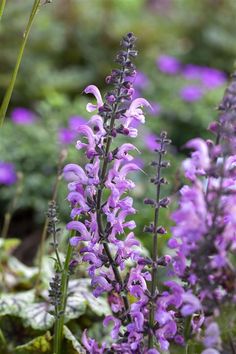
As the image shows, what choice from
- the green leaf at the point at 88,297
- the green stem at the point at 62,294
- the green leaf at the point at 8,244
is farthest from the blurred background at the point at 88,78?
the green stem at the point at 62,294

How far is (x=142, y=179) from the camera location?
15.4 ft

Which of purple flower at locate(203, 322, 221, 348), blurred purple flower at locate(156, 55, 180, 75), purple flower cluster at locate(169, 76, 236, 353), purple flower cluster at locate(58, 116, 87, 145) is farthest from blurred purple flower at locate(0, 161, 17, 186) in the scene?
purple flower at locate(203, 322, 221, 348)

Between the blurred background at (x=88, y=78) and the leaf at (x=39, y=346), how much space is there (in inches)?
30.9

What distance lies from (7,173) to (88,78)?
2.11 m

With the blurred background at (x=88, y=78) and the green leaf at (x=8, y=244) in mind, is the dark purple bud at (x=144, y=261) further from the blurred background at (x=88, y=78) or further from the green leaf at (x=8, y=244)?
the green leaf at (x=8, y=244)

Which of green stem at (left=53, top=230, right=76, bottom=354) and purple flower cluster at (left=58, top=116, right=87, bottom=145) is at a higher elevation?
purple flower cluster at (left=58, top=116, right=87, bottom=145)

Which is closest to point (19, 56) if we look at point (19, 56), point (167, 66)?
point (19, 56)

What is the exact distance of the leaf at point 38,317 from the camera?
2.42 metres

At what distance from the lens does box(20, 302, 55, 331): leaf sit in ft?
7.94

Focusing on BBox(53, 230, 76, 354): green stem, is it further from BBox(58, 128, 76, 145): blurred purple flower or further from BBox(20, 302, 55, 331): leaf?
BBox(58, 128, 76, 145): blurred purple flower

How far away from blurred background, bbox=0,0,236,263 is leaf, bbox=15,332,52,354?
30.9 inches

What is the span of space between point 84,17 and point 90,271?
560 centimetres

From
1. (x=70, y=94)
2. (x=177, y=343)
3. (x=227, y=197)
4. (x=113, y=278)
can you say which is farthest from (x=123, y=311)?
(x=70, y=94)

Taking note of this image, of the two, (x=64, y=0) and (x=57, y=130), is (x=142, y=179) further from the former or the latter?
(x=64, y=0)
